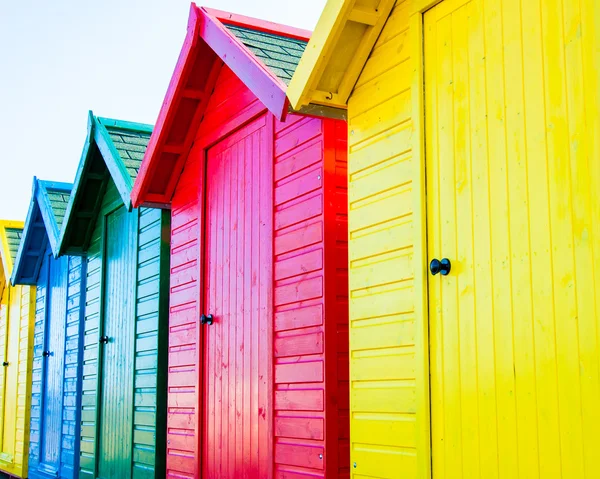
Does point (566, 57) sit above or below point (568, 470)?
above

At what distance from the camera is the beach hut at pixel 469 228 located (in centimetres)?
370

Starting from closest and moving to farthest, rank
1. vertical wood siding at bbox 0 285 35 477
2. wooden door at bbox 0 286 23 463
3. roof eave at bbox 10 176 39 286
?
roof eave at bbox 10 176 39 286, vertical wood siding at bbox 0 285 35 477, wooden door at bbox 0 286 23 463

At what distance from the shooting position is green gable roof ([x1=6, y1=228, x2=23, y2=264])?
15962 millimetres

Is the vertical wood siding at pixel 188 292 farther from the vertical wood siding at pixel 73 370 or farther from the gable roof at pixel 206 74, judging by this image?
the vertical wood siding at pixel 73 370

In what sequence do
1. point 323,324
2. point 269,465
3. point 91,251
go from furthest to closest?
point 91,251
point 269,465
point 323,324

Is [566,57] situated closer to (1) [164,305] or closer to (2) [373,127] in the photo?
(2) [373,127]

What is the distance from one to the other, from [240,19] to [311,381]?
129 inches

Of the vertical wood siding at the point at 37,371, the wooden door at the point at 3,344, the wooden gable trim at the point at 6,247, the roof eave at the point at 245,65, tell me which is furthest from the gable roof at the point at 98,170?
the wooden door at the point at 3,344

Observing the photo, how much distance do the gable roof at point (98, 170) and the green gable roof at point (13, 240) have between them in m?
4.19

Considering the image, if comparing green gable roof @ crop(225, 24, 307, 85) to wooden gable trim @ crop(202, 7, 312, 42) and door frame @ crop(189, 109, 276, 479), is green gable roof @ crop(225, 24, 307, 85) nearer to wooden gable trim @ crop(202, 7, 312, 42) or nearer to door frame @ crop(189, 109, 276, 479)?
wooden gable trim @ crop(202, 7, 312, 42)

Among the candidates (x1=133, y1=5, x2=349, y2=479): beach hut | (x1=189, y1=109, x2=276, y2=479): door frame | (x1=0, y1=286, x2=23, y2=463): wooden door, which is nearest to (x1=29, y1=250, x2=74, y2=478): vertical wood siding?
(x1=0, y1=286, x2=23, y2=463): wooden door

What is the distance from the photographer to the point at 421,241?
475 centimetres

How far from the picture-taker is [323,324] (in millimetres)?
5930

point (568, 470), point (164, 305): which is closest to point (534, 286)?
point (568, 470)
